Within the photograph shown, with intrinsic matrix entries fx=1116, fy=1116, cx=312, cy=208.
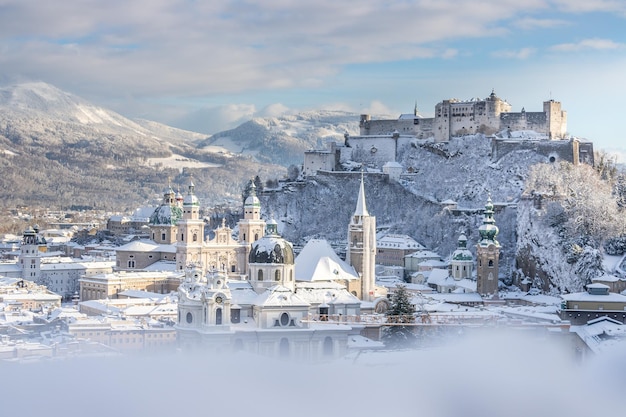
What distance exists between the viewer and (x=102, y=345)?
39.9 metres

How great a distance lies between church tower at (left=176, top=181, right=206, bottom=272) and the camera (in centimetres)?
5931

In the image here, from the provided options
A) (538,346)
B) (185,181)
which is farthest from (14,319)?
(185,181)

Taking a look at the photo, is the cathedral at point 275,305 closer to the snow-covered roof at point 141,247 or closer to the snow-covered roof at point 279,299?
the snow-covered roof at point 279,299

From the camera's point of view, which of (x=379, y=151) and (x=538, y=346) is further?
(x=379, y=151)

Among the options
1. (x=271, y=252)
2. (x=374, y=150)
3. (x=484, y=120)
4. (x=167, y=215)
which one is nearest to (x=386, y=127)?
(x=374, y=150)

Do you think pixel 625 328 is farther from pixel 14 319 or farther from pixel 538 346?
pixel 14 319

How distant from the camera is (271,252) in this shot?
138ft

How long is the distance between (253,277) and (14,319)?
11.3 metres

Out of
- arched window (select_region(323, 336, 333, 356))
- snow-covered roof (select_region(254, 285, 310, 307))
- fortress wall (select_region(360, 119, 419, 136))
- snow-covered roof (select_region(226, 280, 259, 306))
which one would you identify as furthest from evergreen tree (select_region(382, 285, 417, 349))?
fortress wall (select_region(360, 119, 419, 136))

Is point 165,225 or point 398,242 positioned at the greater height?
point 165,225

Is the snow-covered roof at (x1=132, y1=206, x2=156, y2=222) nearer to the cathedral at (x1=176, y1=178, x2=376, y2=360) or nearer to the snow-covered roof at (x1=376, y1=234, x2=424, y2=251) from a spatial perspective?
the snow-covered roof at (x1=376, y1=234, x2=424, y2=251)

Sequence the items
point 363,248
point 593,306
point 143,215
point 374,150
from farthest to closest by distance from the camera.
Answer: point 143,215, point 374,150, point 363,248, point 593,306

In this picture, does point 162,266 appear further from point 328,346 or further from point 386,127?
point 328,346

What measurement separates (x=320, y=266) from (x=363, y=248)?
8.96ft
